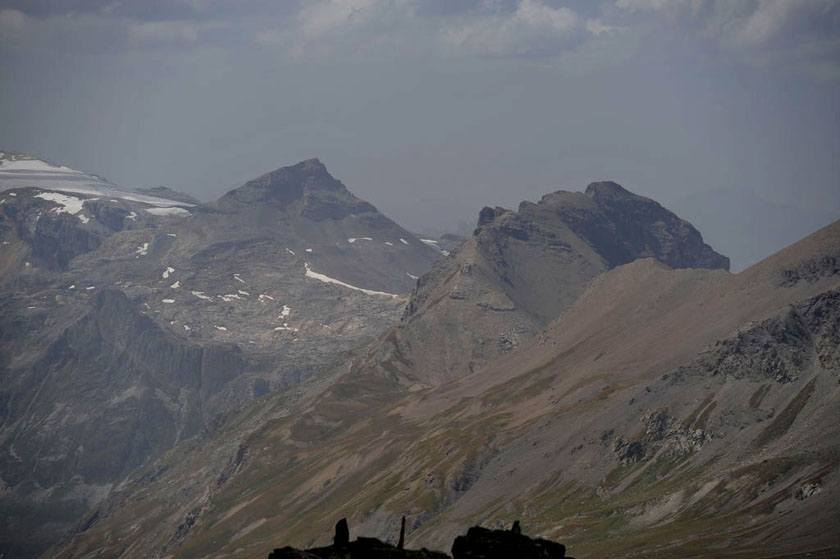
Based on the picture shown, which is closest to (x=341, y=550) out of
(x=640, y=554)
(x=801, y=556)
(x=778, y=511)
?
(x=801, y=556)

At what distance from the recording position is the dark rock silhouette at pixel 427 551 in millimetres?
68562

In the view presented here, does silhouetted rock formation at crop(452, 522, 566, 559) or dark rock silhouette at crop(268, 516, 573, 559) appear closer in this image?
dark rock silhouette at crop(268, 516, 573, 559)

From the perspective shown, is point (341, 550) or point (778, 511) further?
point (778, 511)

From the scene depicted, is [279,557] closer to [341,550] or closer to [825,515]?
[341,550]

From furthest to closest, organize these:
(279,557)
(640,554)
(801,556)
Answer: (640,554)
(801,556)
(279,557)

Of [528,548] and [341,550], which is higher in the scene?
[341,550]

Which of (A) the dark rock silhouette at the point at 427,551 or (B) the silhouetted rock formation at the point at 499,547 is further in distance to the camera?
(B) the silhouetted rock formation at the point at 499,547

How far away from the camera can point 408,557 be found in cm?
6862

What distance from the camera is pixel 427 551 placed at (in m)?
71.0

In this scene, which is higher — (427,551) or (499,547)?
(427,551)

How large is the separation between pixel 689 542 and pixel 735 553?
14784mm

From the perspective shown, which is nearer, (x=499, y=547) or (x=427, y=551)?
(x=499, y=547)

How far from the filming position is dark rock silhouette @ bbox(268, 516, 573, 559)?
68.6m

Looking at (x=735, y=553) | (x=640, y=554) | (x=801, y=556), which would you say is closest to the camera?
(x=801, y=556)
